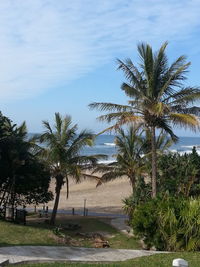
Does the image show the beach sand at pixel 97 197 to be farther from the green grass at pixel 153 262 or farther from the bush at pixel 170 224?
the green grass at pixel 153 262

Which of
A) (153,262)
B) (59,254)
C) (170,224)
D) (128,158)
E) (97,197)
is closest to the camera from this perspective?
(153,262)

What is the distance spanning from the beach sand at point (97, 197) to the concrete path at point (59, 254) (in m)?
18.6

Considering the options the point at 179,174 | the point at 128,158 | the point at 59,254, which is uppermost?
the point at 128,158

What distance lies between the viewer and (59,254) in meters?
11.8

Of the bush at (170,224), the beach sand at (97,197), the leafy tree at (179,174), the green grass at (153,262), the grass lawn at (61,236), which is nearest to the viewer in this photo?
the green grass at (153,262)

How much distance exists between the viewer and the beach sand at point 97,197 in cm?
3403

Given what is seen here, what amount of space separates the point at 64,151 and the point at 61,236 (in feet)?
20.0

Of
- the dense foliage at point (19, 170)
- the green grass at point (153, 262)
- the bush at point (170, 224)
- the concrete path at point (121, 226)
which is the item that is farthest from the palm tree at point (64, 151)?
the green grass at point (153, 262)

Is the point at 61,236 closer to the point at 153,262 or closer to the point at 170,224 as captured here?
the point at 170,224

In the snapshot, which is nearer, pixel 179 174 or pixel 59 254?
pixel 59 254

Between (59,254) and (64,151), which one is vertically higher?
(64,151)

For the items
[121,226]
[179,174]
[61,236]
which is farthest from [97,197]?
[61,236]

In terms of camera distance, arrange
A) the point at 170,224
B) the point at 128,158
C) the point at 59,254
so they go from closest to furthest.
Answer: the point at 59,254 < the point at 170,224 < the point at 128,158

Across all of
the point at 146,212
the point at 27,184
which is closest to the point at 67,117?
the point at 27,184
